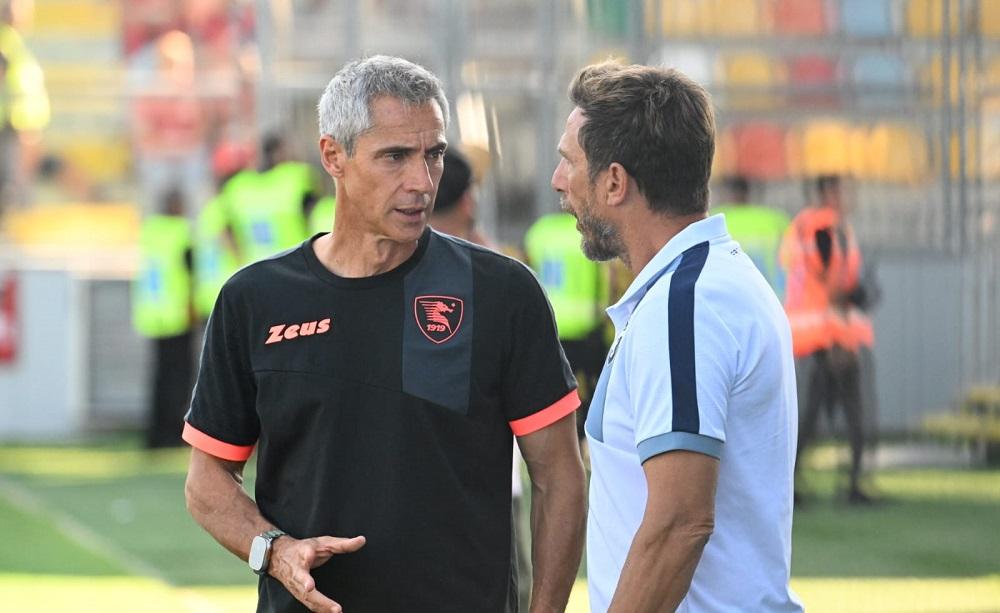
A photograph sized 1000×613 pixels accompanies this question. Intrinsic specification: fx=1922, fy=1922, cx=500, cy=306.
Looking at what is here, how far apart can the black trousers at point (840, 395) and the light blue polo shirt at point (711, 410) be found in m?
7.78

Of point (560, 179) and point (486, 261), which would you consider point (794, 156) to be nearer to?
point (486, 261)

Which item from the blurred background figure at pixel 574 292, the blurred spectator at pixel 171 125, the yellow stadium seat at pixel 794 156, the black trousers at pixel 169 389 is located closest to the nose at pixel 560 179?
the blurred background figure at pixel 574 292

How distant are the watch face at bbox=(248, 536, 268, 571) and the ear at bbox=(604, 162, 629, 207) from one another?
0.95m

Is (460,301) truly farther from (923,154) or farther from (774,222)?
(923,154)

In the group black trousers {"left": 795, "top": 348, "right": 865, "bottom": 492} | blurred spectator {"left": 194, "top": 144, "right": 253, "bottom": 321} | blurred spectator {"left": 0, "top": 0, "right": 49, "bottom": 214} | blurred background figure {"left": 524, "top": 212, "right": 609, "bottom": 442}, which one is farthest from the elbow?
blurred spectator {"left": 0, "top": 0, "right": 49, "bottom": 214}

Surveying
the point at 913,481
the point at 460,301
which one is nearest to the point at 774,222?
the point at 913,481

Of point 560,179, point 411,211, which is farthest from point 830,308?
point 560,179

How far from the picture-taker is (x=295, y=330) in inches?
140

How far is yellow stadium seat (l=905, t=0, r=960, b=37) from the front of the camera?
50.6 ft

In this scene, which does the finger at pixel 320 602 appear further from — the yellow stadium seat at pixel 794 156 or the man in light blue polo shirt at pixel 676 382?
the yellow stadium seat at pixel 794 156

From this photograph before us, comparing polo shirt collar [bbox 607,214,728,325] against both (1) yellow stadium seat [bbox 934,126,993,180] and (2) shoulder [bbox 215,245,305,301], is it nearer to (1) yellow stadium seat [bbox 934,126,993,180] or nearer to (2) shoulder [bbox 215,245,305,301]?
(2) shoulder [bbox 215,245,305,301]

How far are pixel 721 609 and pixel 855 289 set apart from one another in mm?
7953

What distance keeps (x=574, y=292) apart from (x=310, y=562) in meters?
7.60

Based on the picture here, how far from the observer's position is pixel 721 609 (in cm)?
301
